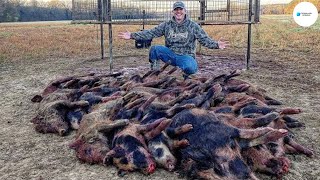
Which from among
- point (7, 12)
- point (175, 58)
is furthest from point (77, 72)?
point (7, 12)

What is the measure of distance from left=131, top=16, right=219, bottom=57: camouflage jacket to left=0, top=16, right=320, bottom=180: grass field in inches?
77.6

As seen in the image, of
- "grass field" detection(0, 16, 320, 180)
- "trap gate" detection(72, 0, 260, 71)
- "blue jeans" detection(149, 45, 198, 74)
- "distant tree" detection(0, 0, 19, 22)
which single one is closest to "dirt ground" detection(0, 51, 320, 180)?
"grass field" detection(0, 16, 320, 180)

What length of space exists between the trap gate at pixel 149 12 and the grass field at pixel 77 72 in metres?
1.42

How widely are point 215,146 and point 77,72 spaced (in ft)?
26.5

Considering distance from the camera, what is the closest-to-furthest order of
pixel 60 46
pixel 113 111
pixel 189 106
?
pixel 189 106
pixel 113 111
pixel 60 46

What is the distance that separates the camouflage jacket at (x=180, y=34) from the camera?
8.96m

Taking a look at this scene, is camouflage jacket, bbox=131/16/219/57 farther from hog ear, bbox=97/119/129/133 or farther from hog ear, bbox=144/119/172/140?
hog ear, bbox=144/119/172/140

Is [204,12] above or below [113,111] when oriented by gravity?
above

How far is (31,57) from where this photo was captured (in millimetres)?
15305

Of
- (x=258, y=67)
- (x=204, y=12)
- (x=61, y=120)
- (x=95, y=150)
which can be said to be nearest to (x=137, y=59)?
(x=204, y=12)

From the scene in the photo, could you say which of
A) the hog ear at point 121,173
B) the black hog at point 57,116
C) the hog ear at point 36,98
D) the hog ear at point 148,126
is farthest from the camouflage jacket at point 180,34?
the hog ear at point 121,173

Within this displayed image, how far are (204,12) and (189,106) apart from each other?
27.4ft

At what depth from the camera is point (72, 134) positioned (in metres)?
6.38

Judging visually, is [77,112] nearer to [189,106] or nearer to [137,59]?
[189,106]
